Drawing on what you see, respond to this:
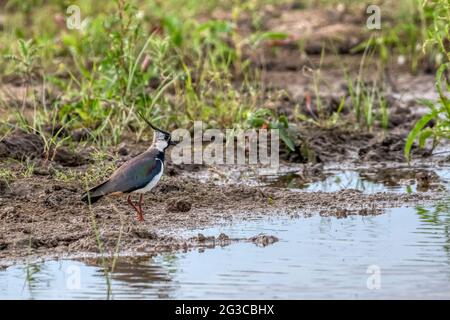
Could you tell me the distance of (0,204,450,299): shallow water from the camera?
4871 millimetres

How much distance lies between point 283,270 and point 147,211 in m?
1.63

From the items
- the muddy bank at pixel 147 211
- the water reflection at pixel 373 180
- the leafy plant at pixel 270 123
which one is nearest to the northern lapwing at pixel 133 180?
the muddy bank at pixel 147 211

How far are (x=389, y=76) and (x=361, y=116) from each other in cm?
192

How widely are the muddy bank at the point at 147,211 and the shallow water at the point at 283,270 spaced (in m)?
0.24

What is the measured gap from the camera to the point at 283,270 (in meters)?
5.21

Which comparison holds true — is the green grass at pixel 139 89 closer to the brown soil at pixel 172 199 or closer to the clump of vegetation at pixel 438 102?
the clump of vegetation at pixel 438 102

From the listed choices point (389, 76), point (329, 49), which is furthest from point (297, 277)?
point (329, 49)

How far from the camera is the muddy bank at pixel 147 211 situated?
5738 millimetres

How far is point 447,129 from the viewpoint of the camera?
766 centimetres

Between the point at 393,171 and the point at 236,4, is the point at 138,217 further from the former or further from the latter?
the point at 236,4

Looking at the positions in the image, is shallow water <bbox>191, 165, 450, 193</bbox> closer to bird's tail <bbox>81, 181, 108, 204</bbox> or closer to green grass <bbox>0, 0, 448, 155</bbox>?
green grass <bbox>0, 0, 448, 155</bbox>

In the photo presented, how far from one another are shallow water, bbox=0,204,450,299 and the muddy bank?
0.24 metres

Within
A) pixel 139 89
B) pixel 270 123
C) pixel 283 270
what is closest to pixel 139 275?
pixel 283 270

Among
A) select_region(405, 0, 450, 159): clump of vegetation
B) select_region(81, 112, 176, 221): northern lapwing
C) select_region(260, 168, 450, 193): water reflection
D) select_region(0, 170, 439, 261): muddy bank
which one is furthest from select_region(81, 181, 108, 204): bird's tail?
select_region(405, 0, 450, 159): clump of vegetation
